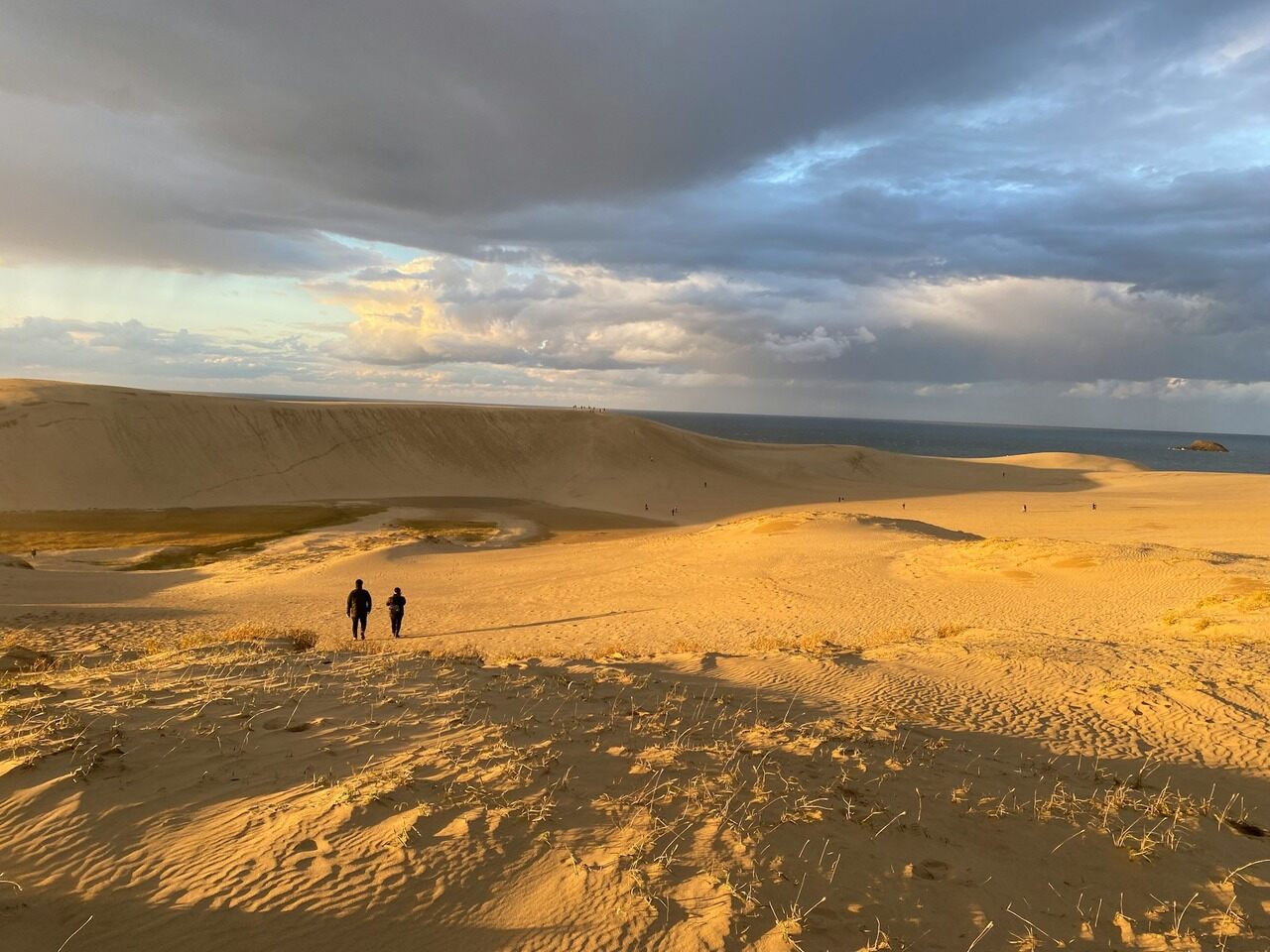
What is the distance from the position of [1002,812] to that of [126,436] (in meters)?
51.3

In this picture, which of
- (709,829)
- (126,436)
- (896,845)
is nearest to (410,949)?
(709,829)

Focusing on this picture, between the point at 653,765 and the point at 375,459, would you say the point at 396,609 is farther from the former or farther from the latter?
the point at 375,459

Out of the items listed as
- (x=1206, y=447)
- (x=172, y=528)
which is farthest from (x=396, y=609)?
(x=1206, y=447)

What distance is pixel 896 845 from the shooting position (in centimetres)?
482

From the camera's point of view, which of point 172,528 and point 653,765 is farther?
point 172,528

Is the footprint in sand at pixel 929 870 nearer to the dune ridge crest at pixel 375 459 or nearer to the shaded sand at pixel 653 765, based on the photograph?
the shaded sand at pixel 653 765

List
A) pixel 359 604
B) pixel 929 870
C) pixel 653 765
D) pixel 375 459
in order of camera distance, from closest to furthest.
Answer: pixel 929 870, pixel 653 765, pixel 359 604, pixel 375 459

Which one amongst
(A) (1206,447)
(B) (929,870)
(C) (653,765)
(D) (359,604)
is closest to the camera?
(B) (929,870)

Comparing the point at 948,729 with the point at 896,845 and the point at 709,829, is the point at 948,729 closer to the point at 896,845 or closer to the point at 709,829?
the point at 896,845

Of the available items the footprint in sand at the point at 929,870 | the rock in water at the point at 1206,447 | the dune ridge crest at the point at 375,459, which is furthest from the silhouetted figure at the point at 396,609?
the rock in water at the point at 1206,447

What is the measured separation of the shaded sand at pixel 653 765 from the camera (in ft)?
12.9

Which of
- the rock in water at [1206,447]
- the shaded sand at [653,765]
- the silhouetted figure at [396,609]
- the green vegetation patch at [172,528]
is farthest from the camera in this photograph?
the rock in water at [1206,447]

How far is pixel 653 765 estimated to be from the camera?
Answer: 5.70 m

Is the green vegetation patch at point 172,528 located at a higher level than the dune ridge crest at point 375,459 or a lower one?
lower
